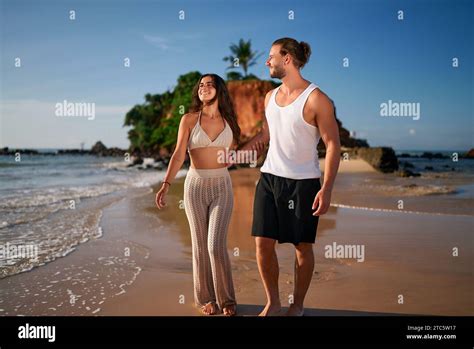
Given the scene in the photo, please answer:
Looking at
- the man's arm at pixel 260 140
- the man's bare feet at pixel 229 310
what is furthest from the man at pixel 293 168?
the man's bare feet at pixel 229 310

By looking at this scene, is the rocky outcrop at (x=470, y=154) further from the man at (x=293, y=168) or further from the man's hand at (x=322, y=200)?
the man's hand at (x=322, y=200)

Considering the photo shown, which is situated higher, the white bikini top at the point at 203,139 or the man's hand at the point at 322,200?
the white bikini top at the point at 203,139

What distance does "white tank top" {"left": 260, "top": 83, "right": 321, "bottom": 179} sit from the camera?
3.54 metres

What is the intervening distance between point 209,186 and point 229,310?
958mm

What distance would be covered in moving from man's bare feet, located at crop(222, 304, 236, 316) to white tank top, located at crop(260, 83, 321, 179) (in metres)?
1.09

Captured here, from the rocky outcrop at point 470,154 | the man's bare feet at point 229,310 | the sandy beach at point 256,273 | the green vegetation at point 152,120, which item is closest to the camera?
the man's bare feet at point 229,310

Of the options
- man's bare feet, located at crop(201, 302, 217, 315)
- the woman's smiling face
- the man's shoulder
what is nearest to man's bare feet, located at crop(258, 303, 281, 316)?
man's bare feet, located at crop(201, 302, 217, 315)

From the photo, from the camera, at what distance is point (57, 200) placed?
1257 centimetres

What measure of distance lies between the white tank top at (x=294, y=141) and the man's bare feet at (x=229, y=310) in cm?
109

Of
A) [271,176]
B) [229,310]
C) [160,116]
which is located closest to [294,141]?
[271,176]

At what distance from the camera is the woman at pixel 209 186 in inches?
152
